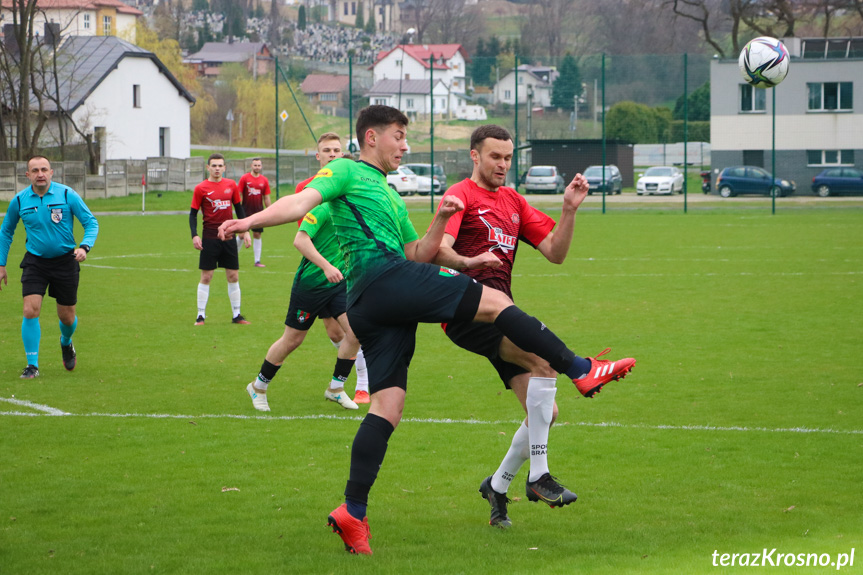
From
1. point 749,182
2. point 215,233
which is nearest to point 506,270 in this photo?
point 215,233

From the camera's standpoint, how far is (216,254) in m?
14.0

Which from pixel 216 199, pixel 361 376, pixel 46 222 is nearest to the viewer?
pixel 361 376

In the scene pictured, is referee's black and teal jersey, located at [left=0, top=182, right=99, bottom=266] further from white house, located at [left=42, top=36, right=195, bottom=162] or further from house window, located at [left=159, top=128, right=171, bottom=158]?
house window, located at [left=159, top=128, right=171, bottom=158]

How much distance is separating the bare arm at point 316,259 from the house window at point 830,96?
47857 mm

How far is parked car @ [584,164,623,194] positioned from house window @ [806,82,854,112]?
44.3 ft

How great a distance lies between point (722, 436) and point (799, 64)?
48409mm

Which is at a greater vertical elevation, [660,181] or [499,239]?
[660,181]

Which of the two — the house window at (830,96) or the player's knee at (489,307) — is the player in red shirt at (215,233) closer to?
the player's knee at (489,307)

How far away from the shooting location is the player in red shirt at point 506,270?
5285 mm

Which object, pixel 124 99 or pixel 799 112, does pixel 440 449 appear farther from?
pixel 124 99

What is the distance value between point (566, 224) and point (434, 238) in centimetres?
86

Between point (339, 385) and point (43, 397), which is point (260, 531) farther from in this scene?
point (43, 397)

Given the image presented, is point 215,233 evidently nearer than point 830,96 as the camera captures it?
Yes

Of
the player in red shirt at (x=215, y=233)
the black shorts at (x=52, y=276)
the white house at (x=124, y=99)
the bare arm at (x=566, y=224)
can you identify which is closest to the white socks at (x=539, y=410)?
the bare arm at (x=566, y=224)
